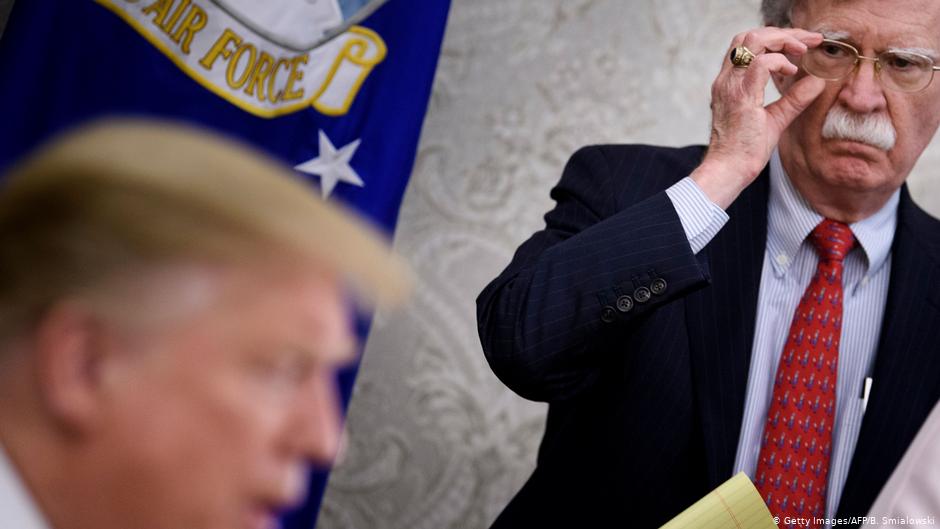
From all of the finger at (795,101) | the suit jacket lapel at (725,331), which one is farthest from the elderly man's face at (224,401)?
the finger at (795,101)

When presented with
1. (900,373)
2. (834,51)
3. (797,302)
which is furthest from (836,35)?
(900,373)

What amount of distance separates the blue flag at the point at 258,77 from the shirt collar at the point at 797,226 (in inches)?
29.9

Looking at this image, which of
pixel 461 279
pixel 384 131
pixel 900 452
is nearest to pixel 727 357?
pixel 900 452

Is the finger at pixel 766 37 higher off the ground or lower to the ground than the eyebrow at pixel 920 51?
lower

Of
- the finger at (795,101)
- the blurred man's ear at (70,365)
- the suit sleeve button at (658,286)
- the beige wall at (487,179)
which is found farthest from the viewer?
the beige wall at (487,179)

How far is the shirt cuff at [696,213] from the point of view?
4.26ft

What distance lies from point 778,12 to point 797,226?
41 centimetres

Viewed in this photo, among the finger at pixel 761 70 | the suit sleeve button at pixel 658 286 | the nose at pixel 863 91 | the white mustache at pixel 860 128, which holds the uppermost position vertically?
the nose at pixel 863 91

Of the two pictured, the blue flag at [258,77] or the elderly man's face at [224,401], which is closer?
the elderly man's face at [224,401]

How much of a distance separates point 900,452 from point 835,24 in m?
0.65

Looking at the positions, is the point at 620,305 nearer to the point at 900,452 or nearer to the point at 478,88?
the point at 900,452

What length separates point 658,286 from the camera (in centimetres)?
124

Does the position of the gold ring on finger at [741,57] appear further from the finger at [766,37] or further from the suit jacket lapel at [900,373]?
the suit jacket lapel at [900,373]

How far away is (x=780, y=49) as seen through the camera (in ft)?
4.76
